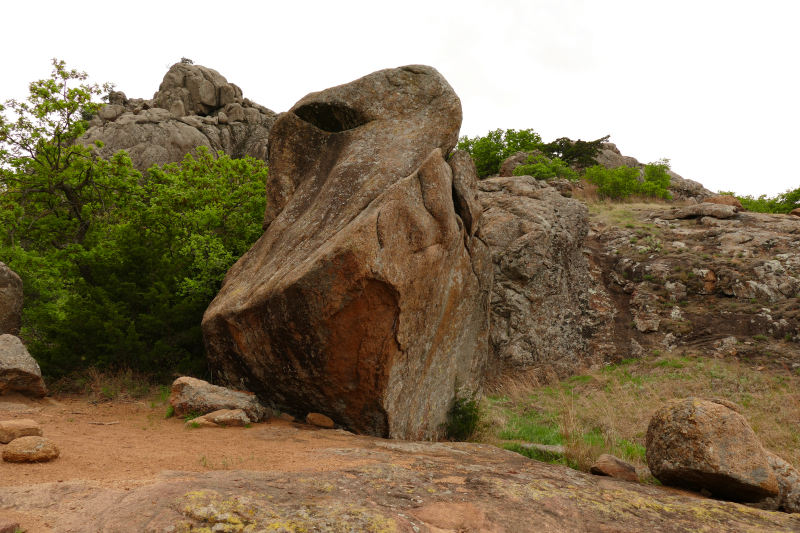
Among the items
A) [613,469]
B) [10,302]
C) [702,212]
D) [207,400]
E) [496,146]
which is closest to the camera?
[613,469]

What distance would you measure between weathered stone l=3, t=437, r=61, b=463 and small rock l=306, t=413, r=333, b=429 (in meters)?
3.21

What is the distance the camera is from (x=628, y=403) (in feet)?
34.1

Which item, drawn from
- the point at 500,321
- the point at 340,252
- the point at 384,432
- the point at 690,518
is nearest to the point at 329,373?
the point at 384,432

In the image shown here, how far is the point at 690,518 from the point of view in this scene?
3.95 metres

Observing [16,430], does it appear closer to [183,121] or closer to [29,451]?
[29,451]

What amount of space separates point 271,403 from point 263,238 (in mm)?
3240

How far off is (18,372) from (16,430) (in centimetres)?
348

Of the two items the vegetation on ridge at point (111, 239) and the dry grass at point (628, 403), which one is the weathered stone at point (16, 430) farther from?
the dry grass at point (628, 403)

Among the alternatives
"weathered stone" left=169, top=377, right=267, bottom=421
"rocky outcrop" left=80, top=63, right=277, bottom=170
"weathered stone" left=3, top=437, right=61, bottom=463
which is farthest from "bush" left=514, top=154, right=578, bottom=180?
"weathered stone" left=3, top=437, right=61, bottom=463

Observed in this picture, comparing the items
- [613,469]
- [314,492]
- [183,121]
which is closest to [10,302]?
[314,492]

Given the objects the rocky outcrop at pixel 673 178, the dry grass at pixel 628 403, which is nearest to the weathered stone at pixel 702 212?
the dry grass at pixel 628 403

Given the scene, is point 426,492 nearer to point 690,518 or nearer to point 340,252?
point 690,518

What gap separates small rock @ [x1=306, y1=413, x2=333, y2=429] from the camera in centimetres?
697

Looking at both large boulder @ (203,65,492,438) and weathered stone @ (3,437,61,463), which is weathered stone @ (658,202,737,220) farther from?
weathered stone @ (3,437,61,463)
